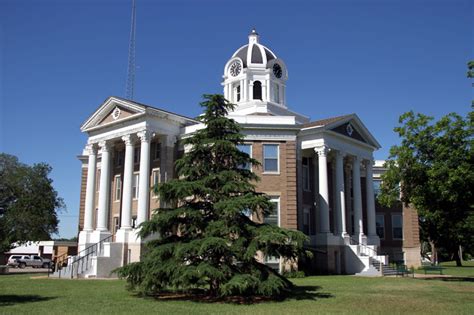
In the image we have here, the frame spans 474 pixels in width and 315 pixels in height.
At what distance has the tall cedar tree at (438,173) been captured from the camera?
25.5m

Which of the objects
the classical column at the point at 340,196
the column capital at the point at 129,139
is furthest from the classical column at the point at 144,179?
the classical column at the point at 340,196

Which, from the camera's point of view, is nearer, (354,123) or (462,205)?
(462,205)

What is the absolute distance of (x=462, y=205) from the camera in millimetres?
26812

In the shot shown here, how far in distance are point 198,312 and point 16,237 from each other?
129 feet

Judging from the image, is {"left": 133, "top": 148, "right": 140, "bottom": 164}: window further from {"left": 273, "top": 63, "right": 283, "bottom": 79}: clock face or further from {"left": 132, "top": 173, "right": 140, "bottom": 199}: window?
{"left": 273, "top": 63, "right": 283, "bottom": 79}: clock face

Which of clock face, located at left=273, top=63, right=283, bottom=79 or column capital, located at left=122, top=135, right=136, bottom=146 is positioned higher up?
clock face, located at left=273, top=63, right=283, bottom=79

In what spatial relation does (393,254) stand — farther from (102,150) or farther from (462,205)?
(102,150)

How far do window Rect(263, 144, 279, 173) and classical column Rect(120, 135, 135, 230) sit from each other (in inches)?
361

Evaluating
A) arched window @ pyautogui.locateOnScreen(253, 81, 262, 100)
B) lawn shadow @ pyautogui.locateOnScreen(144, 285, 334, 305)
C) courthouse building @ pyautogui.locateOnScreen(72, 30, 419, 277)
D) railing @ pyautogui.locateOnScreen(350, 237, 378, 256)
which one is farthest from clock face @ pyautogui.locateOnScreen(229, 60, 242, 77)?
lawn shadow @ pyautogui.locateOnScreen(144, 285, 334, 305)

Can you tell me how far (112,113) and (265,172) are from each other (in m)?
12.2

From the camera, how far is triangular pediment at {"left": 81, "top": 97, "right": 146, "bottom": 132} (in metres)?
→ 34.2

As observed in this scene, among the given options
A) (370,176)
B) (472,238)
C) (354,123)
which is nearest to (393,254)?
(370,176)

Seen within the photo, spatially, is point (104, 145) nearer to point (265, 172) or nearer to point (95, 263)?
point (95, 263)

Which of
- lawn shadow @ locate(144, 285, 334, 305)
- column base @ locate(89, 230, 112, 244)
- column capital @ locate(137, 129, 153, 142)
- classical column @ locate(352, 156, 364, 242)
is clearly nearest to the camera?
lawn shadow @ locate(144, 285, 334, 305)
